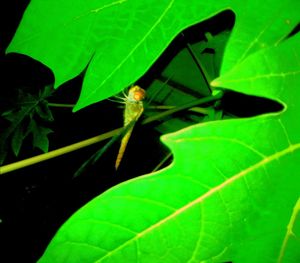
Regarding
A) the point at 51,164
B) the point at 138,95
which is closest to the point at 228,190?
the point at 138,95

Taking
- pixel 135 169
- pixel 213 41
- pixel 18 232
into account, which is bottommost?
pixel 18 232

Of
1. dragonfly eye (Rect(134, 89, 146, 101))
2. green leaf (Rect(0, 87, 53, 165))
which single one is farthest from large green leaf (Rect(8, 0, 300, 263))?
green leaf (Rect(0, 87, 53, 165))

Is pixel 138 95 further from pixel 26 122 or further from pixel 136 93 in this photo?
pixel 26 122

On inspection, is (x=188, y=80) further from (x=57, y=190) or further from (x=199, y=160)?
(x=57, y=190)

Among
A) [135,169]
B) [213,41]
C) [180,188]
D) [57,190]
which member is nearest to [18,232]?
[57,190]

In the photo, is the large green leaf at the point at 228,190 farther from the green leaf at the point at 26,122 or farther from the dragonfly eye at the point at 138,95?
the green leaf at the point at 26,122
